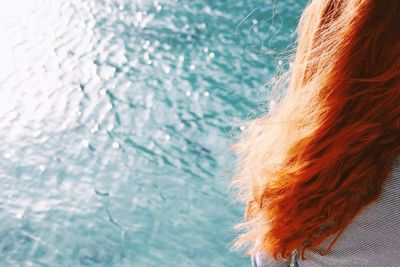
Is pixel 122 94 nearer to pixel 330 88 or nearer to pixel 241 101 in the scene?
pixel 241 101

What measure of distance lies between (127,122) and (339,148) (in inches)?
149

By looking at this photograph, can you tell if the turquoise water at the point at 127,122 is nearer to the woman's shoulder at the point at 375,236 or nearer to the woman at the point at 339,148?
the woman at the point at 339,148

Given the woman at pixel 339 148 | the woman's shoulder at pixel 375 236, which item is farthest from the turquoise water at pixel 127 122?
the woman's shoulder at pixel 375 236

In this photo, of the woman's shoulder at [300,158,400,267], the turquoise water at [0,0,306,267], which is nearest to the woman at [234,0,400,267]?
the woman's shoulder at [300,158,400,267]

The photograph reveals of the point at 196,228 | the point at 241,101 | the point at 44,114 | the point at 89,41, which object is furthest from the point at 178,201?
the point at 89,41

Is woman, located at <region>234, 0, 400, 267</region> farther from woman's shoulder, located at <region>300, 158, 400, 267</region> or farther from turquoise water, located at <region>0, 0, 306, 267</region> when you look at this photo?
turquoise water, located at <region>0, 0, 306, 267</region>

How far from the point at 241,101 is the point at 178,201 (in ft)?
4.38

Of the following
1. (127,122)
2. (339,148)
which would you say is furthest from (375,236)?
(127,122)

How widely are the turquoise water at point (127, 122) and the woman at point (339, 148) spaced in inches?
81.3

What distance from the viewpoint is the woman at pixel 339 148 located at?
1059 millimetres

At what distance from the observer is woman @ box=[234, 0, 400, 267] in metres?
1.06

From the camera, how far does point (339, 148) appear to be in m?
1.14

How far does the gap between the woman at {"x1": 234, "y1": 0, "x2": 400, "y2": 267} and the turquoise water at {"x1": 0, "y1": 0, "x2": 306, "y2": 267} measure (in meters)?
2.07

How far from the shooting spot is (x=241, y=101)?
4.87m
